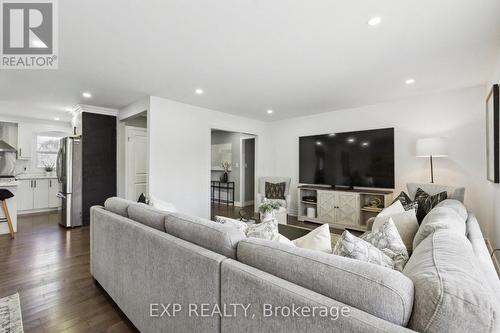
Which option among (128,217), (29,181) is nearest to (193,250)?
(128,217)

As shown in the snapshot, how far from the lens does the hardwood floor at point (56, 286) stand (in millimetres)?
1795

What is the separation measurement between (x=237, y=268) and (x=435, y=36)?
259cm

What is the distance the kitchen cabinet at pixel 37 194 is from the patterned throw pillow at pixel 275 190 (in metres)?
5.02

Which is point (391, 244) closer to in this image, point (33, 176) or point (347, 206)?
point (347, 206)

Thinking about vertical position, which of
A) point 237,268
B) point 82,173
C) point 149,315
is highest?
point 82,173

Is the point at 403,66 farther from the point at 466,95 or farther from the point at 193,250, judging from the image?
the point at 193,250

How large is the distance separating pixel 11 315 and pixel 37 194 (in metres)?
5.08

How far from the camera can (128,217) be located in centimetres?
199

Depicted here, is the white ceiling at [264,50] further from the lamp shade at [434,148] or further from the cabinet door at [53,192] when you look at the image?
the cabinet door at [53,192]

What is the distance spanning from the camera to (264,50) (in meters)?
2.40

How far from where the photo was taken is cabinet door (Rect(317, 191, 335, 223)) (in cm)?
454

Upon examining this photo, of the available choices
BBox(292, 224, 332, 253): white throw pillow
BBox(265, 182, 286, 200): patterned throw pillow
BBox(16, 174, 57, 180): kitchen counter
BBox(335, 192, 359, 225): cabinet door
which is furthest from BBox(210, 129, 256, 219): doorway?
BBox(292, 224, 332, 253): white throw pillow

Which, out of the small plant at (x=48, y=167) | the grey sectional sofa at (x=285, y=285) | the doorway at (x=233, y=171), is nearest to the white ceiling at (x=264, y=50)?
the grey sectional sofa at (x=285, y=285)

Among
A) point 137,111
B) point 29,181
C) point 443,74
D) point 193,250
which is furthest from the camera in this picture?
point 29,181
